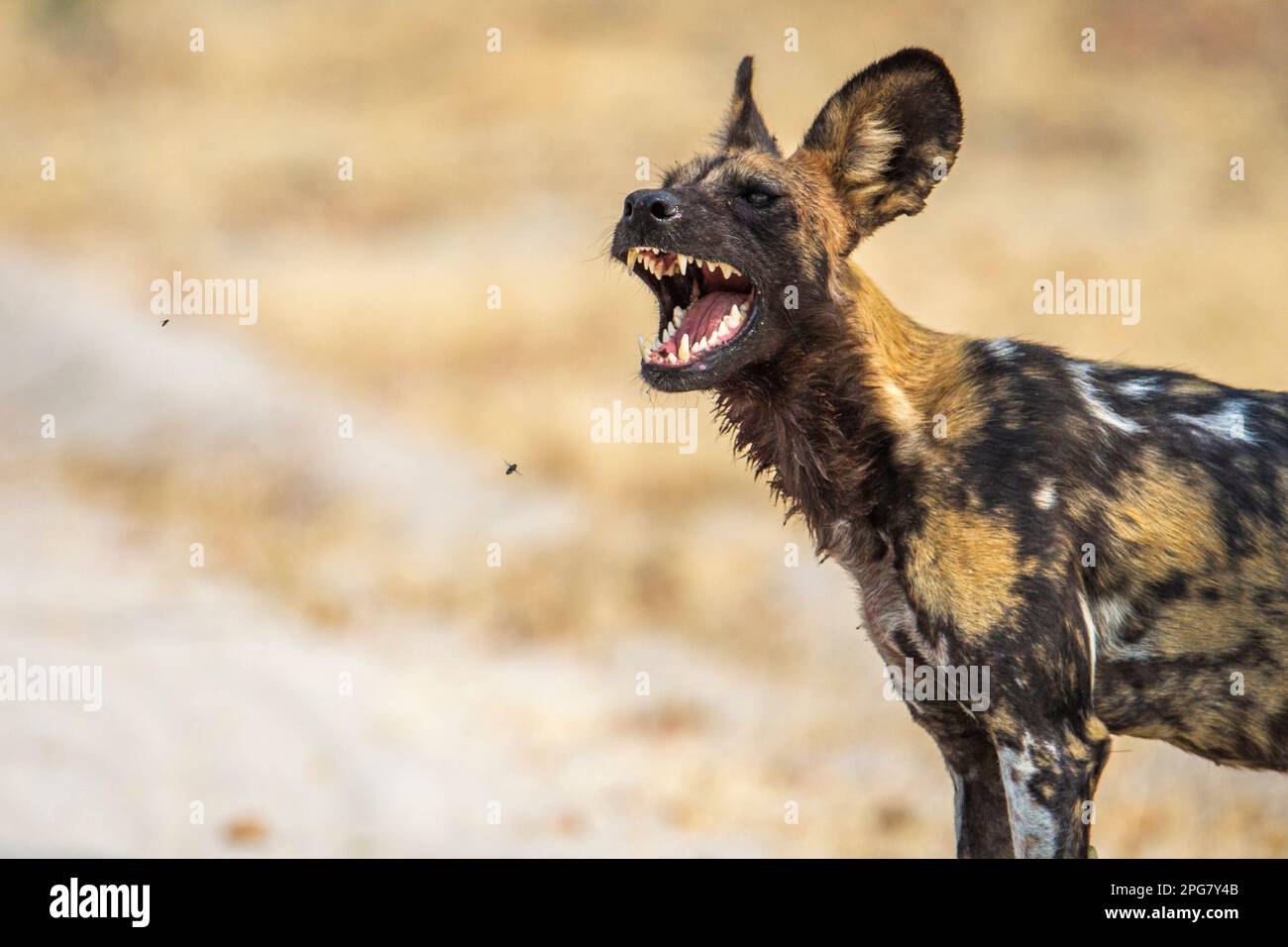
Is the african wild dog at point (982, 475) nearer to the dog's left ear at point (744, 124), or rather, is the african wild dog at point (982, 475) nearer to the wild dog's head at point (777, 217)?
the wild dog's head at point (777, 217)

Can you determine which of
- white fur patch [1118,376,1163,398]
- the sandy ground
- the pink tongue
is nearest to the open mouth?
the pink tongue

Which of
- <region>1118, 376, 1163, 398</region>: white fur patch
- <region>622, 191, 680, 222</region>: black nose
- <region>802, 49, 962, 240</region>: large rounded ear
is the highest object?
<region>802, 49, 962, 240</region>: large rounded ear

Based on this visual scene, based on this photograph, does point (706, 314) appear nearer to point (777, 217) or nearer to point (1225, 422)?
point (777, 217)

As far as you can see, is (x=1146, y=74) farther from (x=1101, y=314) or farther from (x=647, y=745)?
(x=647, y=745)

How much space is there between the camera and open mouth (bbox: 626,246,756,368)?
174 inches

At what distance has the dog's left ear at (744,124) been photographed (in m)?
4.94

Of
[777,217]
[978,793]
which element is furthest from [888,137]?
[978,793]

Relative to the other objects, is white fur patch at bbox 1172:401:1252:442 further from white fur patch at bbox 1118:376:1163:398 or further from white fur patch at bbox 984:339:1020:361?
white fur patch at bbox 984:339:1020:361

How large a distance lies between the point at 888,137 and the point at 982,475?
106 centimetres

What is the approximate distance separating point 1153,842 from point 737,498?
5971 mm

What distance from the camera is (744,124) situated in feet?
16.3

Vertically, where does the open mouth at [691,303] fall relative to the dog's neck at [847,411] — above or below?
above

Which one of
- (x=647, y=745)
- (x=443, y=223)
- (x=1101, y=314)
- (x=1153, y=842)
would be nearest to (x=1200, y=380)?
(x=1153, y=842)

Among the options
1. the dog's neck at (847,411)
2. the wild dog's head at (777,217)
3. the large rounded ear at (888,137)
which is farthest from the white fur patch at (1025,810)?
the large rounded ear at (888,137)
